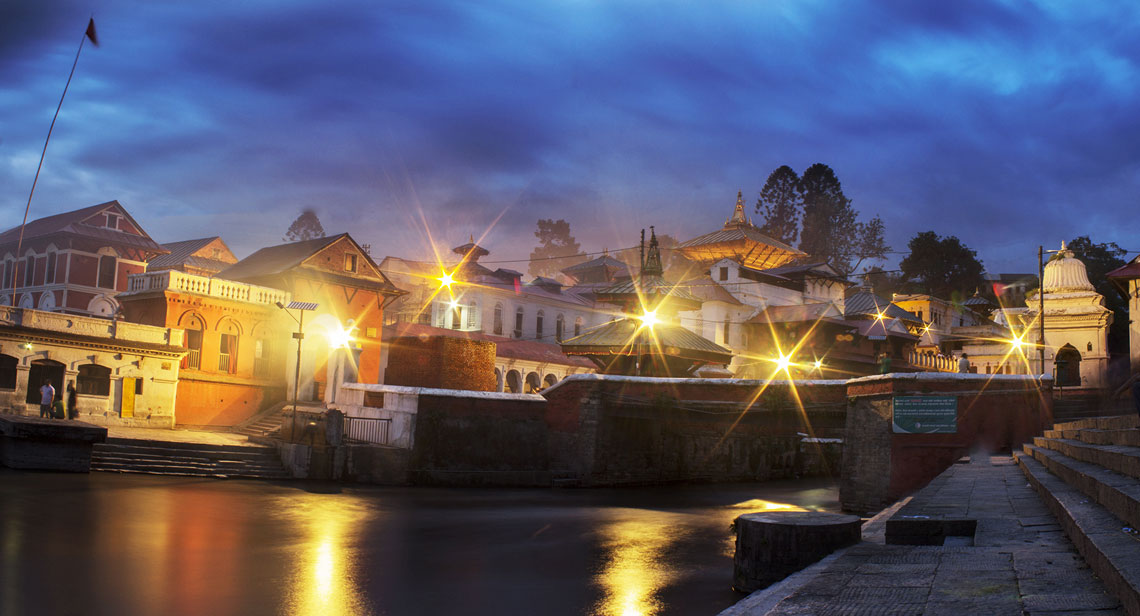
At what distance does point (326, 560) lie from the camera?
13633 millimetres

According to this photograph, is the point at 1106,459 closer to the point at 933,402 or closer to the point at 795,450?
the point at 933,402

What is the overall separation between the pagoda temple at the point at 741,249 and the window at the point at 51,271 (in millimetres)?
49731

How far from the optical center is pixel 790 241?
97.9 metres

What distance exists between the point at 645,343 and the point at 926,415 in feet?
36.9

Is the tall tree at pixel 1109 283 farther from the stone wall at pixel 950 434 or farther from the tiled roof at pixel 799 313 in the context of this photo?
the stone wall at pixel 950 434

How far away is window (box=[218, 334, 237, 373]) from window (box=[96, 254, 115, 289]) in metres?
24.6

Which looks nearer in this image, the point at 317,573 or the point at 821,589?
the point at 821,589

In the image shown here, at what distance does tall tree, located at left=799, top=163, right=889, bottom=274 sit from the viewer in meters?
95.0

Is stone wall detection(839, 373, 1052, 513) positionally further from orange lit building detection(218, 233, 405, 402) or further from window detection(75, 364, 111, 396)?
window detection(75, 364, 111, 396)

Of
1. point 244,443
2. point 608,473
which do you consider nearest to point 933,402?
point 608,473

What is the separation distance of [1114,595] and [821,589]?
2.23 metres

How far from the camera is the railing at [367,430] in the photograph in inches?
1129

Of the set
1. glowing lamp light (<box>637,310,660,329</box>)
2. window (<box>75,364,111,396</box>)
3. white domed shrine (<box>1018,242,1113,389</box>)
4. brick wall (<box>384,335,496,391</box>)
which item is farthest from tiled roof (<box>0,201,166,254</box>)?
white domed shrine (<box>1018,242,1113,389</box>)

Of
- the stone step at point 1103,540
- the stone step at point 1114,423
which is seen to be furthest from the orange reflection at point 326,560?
the stone step at point 1114,423
